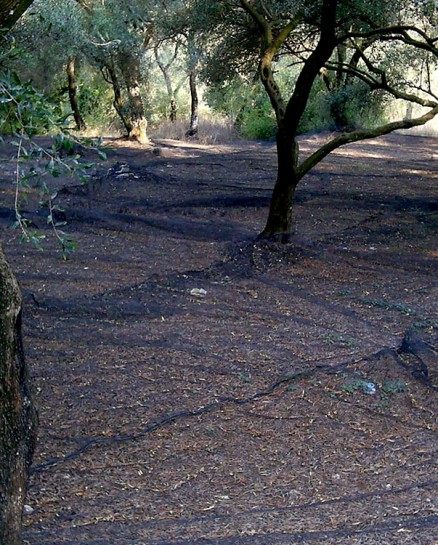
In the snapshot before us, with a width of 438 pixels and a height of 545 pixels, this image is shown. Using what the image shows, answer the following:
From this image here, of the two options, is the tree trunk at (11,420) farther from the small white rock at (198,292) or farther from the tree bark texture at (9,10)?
the small white rock at (198,292)

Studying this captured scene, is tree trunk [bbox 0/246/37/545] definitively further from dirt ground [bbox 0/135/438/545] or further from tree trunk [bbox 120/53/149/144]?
tree trunk [bbox 120/53/149/144]

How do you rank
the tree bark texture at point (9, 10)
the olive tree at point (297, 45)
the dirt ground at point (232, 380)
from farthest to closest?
the olive tree at point (297, 45), the dirt ground at point (232, 380), the tree bark texture at point (9, 10)

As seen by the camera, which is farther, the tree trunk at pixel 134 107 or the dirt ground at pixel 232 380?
the tree trunk at pixel 134 107

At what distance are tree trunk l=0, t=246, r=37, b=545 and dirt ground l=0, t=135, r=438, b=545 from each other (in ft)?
1.26

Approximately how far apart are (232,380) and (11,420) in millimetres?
2262

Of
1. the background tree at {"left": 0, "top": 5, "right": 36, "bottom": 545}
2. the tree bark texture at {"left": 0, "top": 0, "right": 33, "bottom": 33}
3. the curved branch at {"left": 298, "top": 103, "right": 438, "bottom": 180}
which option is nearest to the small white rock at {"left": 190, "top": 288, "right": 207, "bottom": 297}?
the curved branch at {"left": 298, "top": 103, "right": 438, "bottom": 180}

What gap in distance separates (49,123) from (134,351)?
2932 mm

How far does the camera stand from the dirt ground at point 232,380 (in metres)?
3.87

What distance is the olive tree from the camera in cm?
840

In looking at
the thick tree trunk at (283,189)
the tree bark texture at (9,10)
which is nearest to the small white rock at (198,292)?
the thick tree trunk at (283,189)

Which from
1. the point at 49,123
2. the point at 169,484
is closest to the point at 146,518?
the point at 169,484

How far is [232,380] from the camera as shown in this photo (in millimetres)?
5426

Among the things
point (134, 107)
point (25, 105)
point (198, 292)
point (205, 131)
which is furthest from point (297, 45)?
point (205, 131)

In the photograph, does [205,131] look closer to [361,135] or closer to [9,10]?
[361,135]
